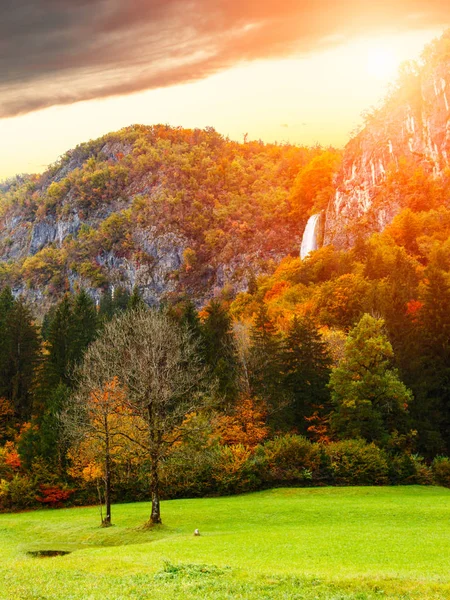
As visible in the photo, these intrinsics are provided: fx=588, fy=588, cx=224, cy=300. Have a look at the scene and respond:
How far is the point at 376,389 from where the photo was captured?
5466 centimetres

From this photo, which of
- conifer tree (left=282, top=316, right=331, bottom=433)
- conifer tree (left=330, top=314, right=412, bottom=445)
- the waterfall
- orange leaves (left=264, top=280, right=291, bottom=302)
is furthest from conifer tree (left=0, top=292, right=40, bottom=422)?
the waterfall

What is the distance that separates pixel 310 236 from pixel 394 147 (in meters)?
29.0

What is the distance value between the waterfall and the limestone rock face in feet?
19.1

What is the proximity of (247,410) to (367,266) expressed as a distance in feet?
137

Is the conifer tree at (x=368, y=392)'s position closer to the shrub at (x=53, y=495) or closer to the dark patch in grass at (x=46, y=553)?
the shrub at (x=53, y=495)

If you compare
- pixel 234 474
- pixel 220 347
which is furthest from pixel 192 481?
pixel 220 347

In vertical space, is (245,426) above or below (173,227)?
below

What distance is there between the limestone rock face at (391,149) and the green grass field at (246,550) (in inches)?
3342

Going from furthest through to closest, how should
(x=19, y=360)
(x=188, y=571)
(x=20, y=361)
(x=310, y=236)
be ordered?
(x=310, y=236), (x=20, y=361), (x=19, y=360), (x=188, y=571)

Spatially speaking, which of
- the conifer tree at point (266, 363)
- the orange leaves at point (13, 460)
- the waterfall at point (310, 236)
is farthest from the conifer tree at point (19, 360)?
the waterfall at point (310, 236)

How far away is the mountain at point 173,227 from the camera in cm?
16075

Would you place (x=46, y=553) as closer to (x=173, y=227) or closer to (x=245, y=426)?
(x=245, y=426)

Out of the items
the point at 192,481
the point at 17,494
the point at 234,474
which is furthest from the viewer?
the point at 17,494

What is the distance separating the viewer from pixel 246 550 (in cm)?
2456
